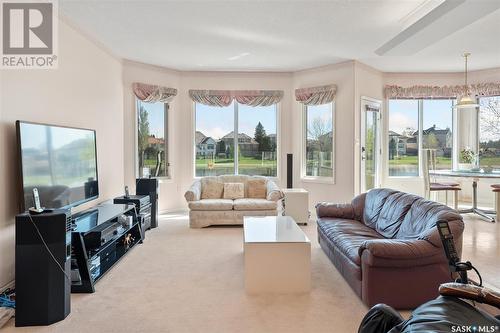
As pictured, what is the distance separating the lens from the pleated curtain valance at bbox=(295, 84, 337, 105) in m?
6.55

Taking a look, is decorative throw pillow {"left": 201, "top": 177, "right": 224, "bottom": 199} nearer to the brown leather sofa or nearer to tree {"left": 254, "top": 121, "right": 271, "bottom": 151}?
tree {"left": 254, "top": 121, "right": 271, "bottom": 151}

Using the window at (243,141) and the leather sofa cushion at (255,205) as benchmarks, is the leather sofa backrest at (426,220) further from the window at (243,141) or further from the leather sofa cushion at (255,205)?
the window at (243,141)

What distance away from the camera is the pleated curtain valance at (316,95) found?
21.5 ft

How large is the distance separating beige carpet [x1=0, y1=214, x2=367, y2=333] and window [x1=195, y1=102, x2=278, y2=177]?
3.38m

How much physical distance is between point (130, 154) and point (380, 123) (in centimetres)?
494

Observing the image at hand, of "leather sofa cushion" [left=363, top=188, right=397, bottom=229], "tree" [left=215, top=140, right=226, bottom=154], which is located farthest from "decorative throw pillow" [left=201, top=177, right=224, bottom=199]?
"leather sofa cushion" [left=363, top=188, right=397, bottom=229]

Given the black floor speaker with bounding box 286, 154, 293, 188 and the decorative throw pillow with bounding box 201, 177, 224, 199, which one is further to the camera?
the black floor speaker with bounding box 286, 154, 293, 188

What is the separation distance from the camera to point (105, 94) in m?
5.35

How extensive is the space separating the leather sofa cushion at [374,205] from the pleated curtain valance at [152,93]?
165 inches

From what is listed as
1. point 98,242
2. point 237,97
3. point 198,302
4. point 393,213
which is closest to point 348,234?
point 393,213

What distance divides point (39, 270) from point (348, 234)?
2724mm

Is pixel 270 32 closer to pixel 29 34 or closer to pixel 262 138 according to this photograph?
pixel 29 34

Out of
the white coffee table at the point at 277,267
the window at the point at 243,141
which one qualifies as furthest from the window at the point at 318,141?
the white coffee table at the point at 277,267

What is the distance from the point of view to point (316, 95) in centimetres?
672
